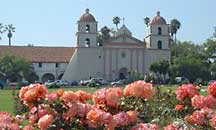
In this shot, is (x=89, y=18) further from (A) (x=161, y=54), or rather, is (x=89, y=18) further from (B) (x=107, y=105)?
(B) (x=107, y=105)

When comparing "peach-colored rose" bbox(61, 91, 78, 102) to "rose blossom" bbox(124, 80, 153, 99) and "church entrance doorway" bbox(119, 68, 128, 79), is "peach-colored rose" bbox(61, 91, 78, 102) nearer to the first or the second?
"rose blossom" bbox(124, 80, 153, 99)

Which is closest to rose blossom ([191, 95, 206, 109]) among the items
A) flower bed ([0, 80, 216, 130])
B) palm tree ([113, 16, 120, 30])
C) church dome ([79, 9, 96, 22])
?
flower bed ([0, 80, 216, 130])

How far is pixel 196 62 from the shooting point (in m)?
85.8

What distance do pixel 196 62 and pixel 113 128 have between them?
81831 mm

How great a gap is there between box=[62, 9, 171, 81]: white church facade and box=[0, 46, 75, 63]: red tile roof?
4.57 metres

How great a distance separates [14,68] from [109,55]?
14906mm

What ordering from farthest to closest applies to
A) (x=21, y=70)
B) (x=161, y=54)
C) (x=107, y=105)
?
(x=161, y=54), (x=21, y=70), (x=107, y=105)

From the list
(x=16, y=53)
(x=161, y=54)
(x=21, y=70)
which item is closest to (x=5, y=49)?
(x=16, y=53)

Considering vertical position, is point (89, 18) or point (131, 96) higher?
point (89, 18)

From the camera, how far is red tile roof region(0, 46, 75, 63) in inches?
3752

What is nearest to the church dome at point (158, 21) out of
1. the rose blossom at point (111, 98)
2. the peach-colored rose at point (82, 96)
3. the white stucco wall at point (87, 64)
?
the white stucco wall at point (87, 64)

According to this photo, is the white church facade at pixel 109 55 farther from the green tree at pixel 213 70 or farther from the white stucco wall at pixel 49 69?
the green tree at pixel 213 70

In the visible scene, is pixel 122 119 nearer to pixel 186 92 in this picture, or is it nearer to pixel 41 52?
pixel 186 92

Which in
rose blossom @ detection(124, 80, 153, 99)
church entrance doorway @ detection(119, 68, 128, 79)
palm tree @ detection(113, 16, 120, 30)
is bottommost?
church entrance doorway @ detection(119, 68, 128, 79)
